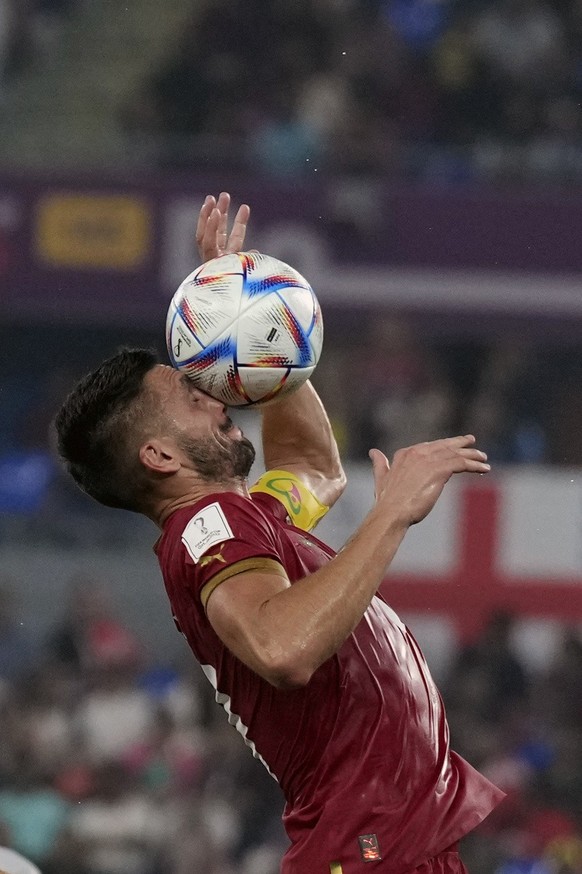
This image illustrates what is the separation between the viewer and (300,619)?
282 cm

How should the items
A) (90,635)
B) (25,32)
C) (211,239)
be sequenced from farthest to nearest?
(25,32)
(90,635)
(211,239)

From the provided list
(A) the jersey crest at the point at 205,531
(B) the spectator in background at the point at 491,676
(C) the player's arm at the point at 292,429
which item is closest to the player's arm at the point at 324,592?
(A) the jersey crest at the point at 205,531

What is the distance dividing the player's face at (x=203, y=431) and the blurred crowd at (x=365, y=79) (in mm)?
7429

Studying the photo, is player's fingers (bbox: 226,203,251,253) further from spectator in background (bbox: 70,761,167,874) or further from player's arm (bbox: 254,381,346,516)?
spectator in background (bbox: 70,761,167,874)

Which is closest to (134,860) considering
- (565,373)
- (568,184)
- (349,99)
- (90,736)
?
(90,736)

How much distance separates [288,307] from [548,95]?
8.40 m

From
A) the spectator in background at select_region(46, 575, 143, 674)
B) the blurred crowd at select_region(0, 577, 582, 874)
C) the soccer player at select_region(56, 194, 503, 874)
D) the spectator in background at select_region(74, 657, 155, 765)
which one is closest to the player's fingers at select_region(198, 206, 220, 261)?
the soccer player at select_region(56, 194, 503, 874)

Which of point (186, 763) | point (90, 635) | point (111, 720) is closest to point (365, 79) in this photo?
point (90, 635)

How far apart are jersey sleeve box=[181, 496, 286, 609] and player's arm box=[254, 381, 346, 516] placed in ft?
2.60

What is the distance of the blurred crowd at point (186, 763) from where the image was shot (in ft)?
25.7

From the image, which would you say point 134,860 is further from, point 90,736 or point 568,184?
point 568,184

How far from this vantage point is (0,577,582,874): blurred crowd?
7.85m

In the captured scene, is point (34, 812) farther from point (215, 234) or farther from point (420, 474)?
point (420, 474)

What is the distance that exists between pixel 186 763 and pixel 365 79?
597 centimetres
